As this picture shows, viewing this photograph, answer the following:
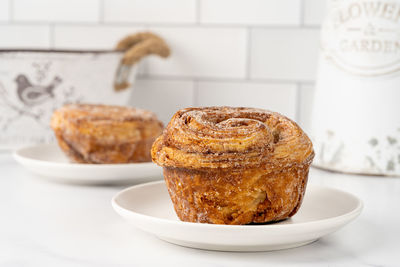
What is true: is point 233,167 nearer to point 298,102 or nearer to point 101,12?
point 298,102

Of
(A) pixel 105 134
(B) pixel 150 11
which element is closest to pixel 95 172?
(A) pixel 105 134

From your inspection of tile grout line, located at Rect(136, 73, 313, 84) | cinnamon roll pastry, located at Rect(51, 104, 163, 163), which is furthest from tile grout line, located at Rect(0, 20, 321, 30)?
cinnamon roll pastry, located at Rect(51, 104, 163, 163)

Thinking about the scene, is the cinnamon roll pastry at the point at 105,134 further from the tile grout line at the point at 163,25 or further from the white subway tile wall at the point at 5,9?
the white subway tile wall at the point at 5,9

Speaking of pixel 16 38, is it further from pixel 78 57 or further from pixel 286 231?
pixel 286 231

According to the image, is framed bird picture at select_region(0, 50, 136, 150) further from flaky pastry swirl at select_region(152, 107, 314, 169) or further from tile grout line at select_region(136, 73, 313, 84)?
flaky pastry swirl at select_region(152, 107, 314, 169)

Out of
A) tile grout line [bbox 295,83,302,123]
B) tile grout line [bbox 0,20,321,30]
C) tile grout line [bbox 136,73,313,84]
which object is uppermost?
tile grout line [bbox 0,20,321,30]

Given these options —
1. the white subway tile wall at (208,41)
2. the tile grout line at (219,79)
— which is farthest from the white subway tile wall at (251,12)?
the tile grout line at (219,79)
